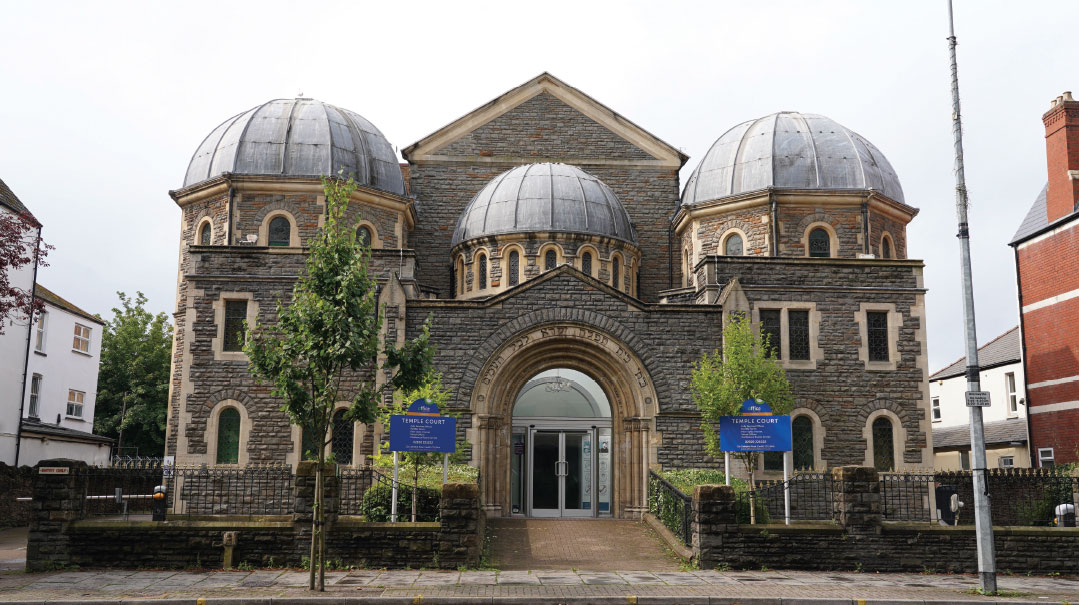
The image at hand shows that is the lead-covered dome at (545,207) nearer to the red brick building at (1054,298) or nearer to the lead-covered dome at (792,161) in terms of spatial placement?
the lead-covered dome at (792,161)

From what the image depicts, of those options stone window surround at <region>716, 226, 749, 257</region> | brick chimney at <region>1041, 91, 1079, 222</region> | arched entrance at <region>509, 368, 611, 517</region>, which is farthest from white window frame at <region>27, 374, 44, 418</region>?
brick chimney at <region>1041, 91, 1079, 222</region>

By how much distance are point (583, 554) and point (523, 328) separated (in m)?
6.28

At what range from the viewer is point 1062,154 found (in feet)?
91.9

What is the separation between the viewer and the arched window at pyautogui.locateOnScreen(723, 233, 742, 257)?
27.3 meters

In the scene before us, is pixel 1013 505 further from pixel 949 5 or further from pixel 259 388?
pixel 259 388

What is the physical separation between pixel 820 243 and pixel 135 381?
33402 mm

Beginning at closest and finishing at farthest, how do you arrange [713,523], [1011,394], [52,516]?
[52,516] → [713,523] → [1011,394]

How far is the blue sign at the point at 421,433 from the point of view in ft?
56.5

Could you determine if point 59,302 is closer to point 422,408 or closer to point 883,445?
point 422,408

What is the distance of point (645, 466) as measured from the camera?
2198 centimetres

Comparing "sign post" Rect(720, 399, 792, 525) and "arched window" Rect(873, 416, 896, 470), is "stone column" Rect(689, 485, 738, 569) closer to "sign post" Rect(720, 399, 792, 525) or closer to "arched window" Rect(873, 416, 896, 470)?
"sign post" Rect(720, 399, 792, 525)

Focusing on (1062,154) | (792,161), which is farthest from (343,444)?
(1062,154)

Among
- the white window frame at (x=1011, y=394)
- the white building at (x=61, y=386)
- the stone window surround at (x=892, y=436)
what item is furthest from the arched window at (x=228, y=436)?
the white window frame at (x=1011, y=394)

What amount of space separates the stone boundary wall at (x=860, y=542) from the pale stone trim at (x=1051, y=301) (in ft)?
44.1
